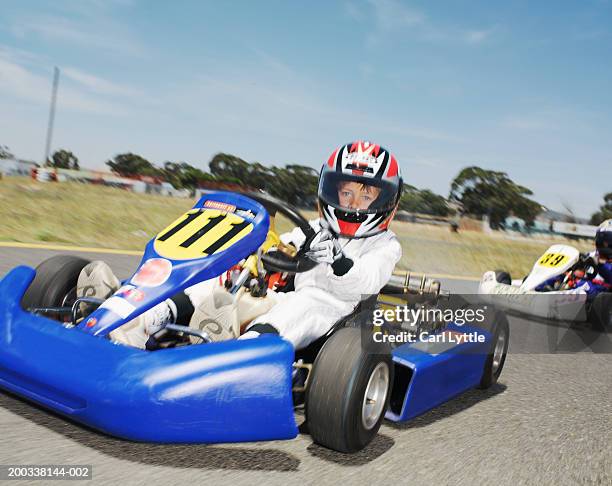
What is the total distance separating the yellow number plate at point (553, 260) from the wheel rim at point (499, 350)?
3.25m

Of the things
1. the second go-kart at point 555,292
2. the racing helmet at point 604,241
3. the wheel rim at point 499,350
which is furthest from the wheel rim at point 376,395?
the racing helmet at point 604,241

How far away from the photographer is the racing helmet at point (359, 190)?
3.35 m

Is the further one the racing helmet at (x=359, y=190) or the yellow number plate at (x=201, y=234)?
the racing helmet at (x=359, y=190)

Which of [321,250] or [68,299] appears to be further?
[68,299]

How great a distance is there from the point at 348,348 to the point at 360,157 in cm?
114

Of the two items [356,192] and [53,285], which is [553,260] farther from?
Answer: [53,285]

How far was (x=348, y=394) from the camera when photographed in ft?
8.16

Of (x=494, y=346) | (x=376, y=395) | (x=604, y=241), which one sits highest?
(x=604, y=241)

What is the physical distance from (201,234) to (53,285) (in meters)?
0.77

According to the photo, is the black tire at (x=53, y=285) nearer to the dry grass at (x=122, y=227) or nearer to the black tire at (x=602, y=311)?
the black tire at (x=602, y=311)

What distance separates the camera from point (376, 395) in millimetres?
2732

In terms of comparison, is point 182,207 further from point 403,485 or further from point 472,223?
point 403,485

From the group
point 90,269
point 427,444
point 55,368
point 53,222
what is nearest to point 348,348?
point 427,444

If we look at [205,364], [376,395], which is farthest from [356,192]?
[205,364]
